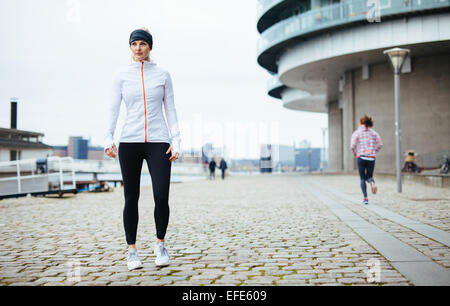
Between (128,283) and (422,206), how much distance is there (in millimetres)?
7180

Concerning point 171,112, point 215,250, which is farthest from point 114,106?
point 215,250

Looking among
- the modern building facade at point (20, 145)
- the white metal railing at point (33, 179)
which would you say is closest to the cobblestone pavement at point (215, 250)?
the white metal railing at point (33, 179)

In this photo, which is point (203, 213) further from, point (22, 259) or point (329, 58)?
point (329, 58)

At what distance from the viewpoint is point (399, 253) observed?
13.8ft

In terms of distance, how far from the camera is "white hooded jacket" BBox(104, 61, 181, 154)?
3.81 m

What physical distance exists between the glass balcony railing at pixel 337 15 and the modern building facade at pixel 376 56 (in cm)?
5

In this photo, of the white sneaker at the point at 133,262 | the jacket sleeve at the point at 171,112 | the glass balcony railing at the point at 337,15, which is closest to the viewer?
the white sneaker at the point at 133,262

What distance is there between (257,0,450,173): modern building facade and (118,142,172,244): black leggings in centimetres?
2092

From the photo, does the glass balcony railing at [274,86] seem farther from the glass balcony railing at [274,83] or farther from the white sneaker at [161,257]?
the white sneaker at [161,257]

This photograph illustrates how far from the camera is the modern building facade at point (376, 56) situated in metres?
23.4

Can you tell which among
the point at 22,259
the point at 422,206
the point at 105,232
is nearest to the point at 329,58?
the point at 422,206

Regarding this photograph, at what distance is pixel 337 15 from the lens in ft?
81.8

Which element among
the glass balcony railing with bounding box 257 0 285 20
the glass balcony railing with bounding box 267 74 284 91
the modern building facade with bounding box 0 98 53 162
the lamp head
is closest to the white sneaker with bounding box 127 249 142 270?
the lamp head

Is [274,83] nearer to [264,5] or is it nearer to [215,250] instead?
[264,5]
